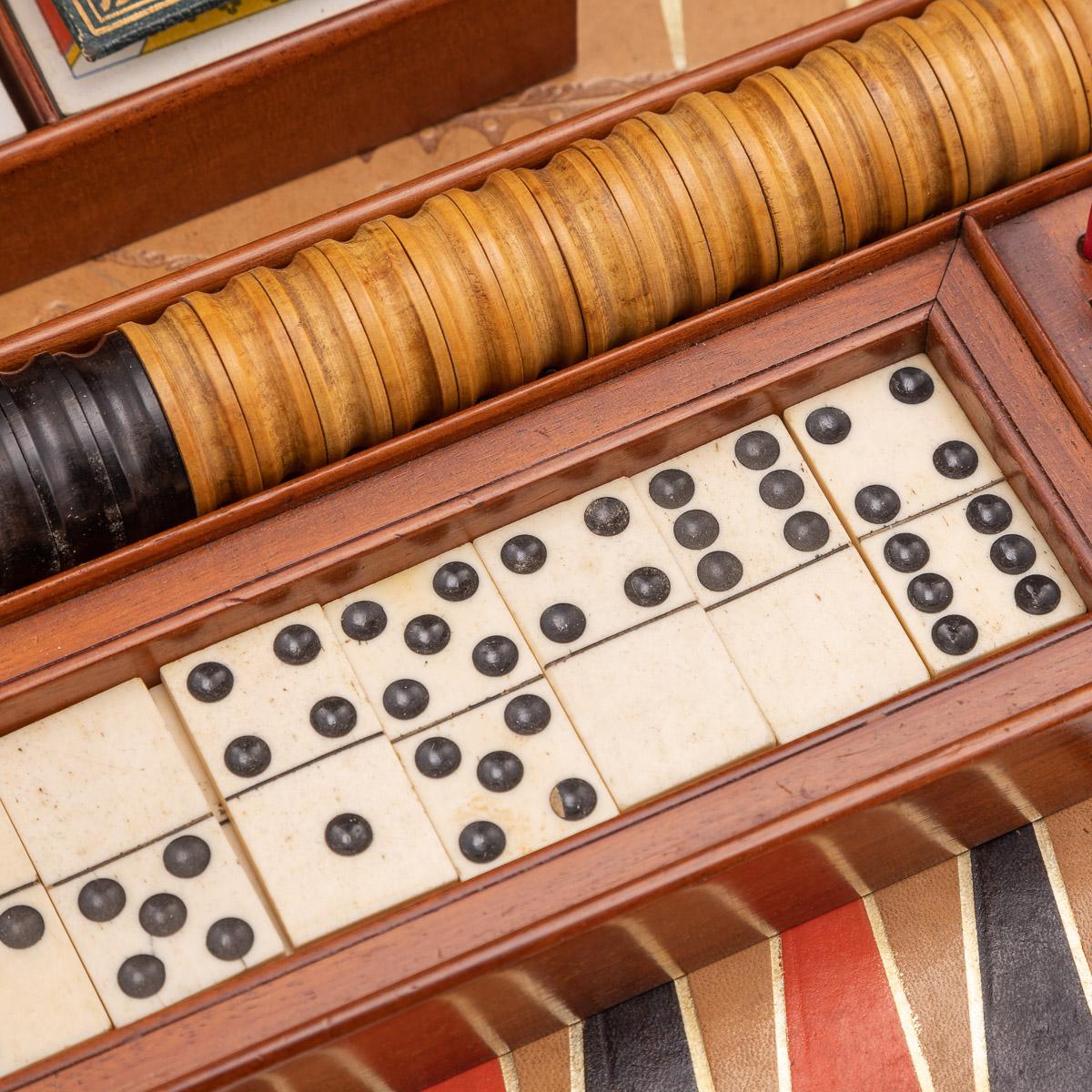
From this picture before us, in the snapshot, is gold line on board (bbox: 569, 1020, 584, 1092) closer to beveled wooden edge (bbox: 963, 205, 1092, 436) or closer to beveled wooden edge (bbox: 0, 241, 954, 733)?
beveled wooden edge (bbox: 0, 241, 954, 733)

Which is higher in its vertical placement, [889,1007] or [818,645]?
[818,645]

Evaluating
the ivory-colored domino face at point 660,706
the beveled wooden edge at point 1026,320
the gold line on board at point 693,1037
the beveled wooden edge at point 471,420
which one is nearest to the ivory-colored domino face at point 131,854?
the beveled wooden edge at point 471,420

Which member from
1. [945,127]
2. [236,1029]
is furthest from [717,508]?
[236,1029]

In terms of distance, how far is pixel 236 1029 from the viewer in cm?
155

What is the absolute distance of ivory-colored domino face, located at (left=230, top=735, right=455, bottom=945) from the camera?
1.64 meters

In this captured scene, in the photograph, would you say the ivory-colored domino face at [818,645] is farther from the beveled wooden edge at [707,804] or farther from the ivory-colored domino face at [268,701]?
the ivory-colored domino face at [268,701]

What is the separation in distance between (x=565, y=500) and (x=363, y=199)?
46cm

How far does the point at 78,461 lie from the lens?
1.71 metres

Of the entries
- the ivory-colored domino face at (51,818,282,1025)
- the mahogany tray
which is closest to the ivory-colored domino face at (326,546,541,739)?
the ivory-colored domino face at (51,818,282,1025)

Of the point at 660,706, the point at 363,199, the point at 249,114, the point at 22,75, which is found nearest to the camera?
the point at 660,706

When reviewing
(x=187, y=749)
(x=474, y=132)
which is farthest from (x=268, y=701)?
(x=474, y=132)

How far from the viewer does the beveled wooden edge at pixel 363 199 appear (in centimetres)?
179

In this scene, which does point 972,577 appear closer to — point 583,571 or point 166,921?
point 583,571

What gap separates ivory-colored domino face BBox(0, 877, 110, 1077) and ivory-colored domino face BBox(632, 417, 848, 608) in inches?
33.1
